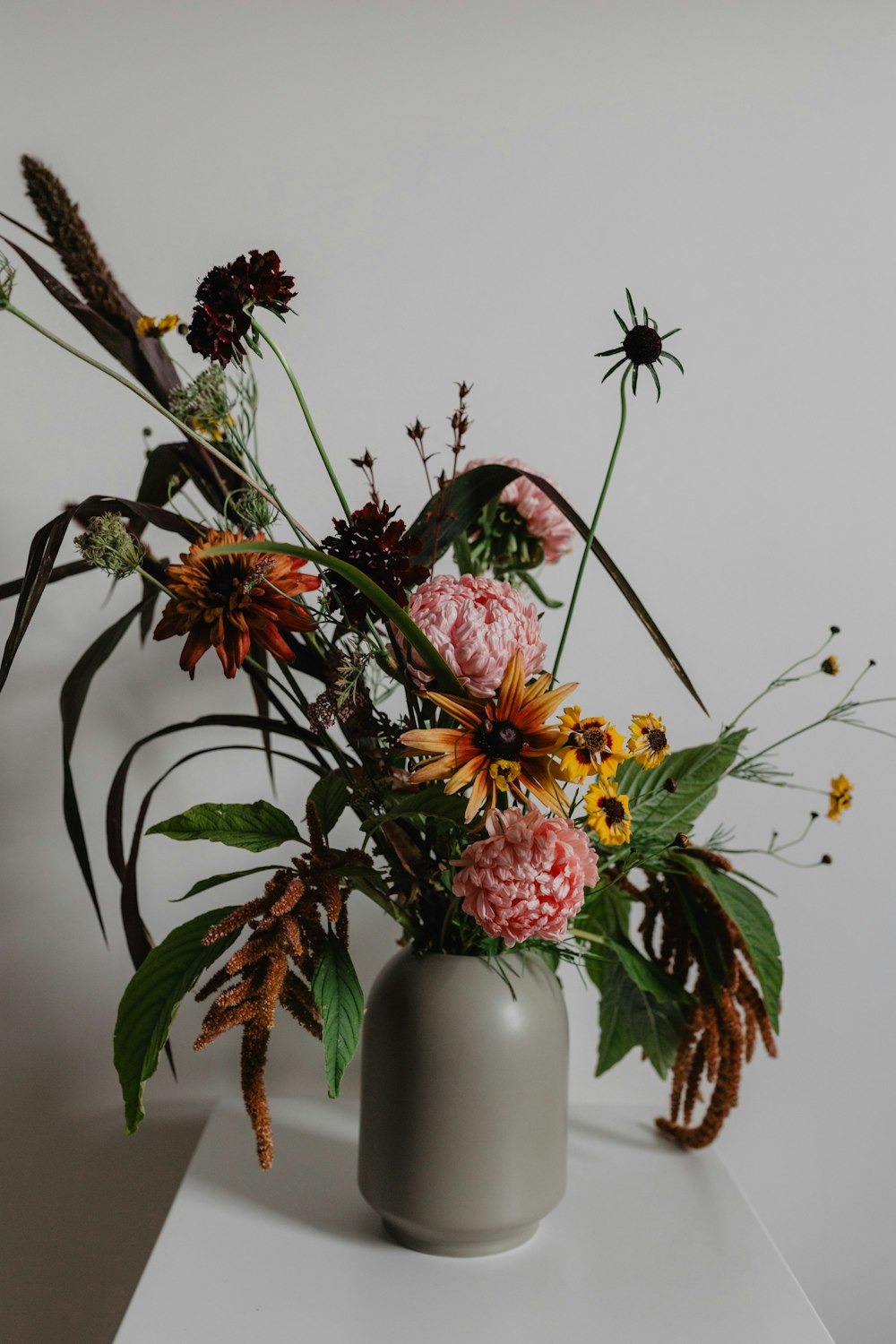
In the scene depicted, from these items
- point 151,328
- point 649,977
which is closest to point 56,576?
point 151,328

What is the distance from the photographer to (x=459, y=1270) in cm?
75

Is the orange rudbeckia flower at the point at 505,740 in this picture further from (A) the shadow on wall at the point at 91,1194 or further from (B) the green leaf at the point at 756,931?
(A) the shadow on wall at the point at 91,1194

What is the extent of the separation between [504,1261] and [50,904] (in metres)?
0.56

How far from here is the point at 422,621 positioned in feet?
2.06

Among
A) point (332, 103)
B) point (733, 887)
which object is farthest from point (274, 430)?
point (733, 887)

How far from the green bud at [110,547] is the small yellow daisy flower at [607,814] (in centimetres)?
31

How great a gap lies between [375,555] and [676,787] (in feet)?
1.12

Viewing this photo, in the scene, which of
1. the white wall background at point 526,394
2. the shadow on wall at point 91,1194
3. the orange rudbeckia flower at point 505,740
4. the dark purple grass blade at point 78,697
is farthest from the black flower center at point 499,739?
the shadow on wall at point 91,1194

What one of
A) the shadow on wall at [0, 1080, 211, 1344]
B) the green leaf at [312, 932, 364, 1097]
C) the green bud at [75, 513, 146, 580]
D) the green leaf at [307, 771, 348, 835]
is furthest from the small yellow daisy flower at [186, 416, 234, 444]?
the shadow on wall at [0, 1080, 211, 1344]

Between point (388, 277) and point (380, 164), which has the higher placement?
point (380, 164)

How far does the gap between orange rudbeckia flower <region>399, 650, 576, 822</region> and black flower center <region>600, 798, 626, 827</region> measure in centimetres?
4

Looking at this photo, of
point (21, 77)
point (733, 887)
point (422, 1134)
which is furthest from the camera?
point (21, 77)

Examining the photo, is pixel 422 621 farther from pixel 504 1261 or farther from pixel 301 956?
pixel 504 1261

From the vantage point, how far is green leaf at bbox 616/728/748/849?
2.61 feet
